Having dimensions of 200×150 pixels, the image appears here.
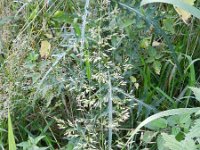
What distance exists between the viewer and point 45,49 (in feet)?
6.11

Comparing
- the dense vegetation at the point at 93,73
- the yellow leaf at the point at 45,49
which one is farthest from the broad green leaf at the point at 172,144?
the yellow leaf at the point at 45,49

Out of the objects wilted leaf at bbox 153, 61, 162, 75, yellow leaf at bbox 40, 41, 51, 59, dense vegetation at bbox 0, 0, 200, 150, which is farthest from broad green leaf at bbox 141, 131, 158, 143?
yellow leaf at bbox 40, 41, 51, 59

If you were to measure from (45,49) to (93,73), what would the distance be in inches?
11.2

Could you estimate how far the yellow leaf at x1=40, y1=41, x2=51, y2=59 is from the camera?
185cm

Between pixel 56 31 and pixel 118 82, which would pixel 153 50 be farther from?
pixel 56 31

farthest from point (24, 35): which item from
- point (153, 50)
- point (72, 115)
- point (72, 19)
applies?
point (153, 50)

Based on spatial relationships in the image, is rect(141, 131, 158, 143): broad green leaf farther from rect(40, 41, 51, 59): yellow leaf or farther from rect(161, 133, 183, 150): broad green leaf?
rect(40, 41, 51, 59): yellow leaf

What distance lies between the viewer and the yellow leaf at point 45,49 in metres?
1.85

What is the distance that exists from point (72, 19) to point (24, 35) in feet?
0.97

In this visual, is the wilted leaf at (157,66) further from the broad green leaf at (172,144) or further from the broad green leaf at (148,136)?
the broad green leaf at (172,144)

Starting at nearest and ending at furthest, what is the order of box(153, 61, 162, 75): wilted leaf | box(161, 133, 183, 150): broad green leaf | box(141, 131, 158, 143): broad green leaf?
box(161, 133, 183, 150): broad green leaf
box(141, 131, 158, 143): broad green leaf
box(153, 61, 162, 75): wilted leaf

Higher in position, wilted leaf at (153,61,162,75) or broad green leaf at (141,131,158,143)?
wilted leaf at (153,61,162,75)

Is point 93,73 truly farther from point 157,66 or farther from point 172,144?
point 172,144

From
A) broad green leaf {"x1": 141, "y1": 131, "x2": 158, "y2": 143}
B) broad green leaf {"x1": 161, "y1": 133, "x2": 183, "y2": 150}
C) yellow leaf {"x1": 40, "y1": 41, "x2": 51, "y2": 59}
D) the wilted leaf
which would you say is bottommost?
broad green leaf {"x1": 141, "y1": 131, "x2": 158, "y2": 143}
